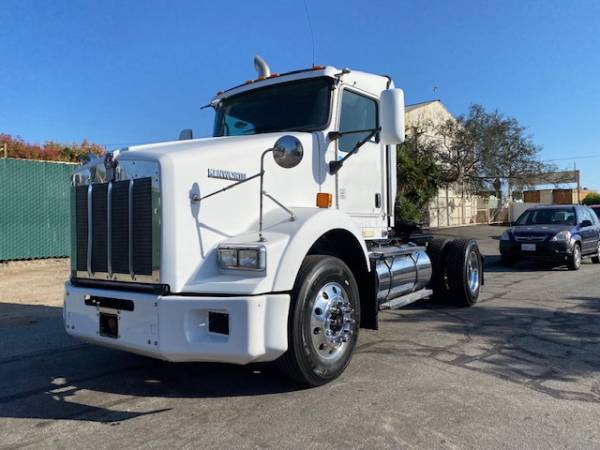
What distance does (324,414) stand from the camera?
3.62 metres

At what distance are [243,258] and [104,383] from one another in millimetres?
1859

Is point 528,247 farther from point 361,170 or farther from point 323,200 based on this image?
point 323,200

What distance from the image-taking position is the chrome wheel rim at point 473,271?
7.77 m

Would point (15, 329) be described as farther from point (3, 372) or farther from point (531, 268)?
point (531, 268)

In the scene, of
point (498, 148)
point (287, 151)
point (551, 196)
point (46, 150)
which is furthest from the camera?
point (551, 196)

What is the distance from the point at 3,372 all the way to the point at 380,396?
3.48 m

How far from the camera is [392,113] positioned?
191 inches

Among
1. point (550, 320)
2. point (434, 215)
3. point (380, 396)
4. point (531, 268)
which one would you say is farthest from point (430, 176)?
point (380, 396)

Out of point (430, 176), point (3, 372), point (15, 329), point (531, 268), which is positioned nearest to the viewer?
point (3, 372)

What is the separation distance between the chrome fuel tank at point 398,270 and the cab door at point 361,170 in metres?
0.29

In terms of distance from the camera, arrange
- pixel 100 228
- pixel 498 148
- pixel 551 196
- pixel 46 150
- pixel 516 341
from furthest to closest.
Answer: pixel 551 196, pixel 498 148, pixel 46 150, pixel 516 341, pixel 100 228

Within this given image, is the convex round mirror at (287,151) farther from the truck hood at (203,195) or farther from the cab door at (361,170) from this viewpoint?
the cab door at (361,170)

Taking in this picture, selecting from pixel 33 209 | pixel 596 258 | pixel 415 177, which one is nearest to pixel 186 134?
pixel 33 209

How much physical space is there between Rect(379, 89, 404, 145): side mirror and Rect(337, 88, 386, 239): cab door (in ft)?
1.61
